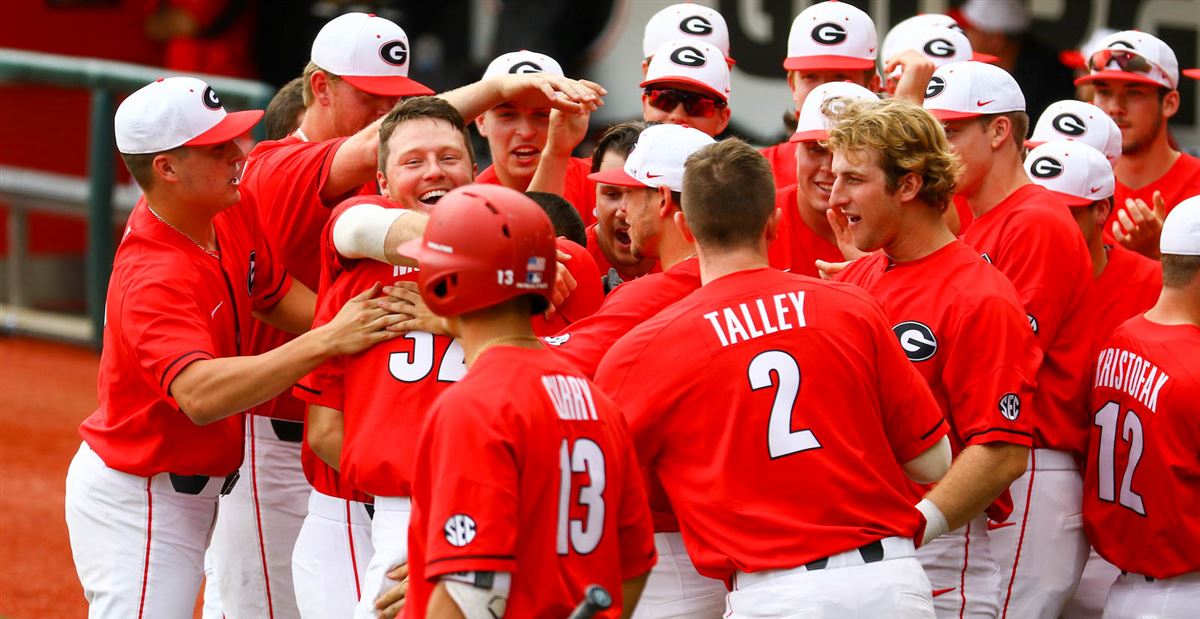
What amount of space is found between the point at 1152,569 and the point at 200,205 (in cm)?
287

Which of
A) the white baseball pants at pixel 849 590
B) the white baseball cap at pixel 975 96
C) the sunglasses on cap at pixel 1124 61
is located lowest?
the white baseball pants at pixel 849 590

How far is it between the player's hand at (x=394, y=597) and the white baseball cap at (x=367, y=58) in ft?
5.95

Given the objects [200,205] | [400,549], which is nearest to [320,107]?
[200,205]

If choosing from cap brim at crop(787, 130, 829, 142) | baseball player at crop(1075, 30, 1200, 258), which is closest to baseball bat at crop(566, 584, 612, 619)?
cap brim at crop(787, 130, 829, 142)

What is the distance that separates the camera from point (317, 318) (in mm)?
3898

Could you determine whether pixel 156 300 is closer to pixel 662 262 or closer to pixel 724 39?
pixel 662 262

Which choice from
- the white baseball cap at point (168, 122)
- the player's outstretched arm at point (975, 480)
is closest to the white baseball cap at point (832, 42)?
the player's outstretched arm at point (975, 480)

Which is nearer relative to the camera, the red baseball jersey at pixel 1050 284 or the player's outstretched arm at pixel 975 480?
the player's outstretched arm at pixel 975 480

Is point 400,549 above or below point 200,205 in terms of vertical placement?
below

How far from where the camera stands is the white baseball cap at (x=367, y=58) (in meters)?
4.82

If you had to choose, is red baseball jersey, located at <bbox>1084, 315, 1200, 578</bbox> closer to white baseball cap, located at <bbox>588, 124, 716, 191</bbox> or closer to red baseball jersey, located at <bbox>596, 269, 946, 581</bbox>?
red baseball jersey, located at <bbox>596, 269, 946, 581</bbox>

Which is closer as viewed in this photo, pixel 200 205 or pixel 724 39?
pixel 200 205

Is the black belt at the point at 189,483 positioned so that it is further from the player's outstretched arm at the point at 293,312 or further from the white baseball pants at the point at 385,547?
the white baseball pants at the point at 385,547

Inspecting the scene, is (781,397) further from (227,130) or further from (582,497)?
(227,130)
